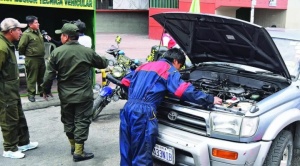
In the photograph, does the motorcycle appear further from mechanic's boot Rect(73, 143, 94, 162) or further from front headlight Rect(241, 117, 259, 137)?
front headlight Rect(241, 117, 259, 137)

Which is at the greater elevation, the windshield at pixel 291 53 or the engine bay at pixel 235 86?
the windshield at pixel 291 53

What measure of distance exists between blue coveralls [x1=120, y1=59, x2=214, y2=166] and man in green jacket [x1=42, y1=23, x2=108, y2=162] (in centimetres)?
93

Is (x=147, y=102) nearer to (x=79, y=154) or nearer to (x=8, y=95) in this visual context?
(x=79, y=154)

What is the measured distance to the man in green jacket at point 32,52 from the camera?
690 cm

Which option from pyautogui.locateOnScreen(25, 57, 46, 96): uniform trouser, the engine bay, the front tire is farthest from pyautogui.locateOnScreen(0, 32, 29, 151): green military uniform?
the front tire

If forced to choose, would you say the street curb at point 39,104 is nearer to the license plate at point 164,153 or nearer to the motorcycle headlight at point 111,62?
the motorcycle headlight at point 111,62

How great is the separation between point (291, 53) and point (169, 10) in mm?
15021

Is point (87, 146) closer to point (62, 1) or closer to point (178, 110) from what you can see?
point (178, 110)

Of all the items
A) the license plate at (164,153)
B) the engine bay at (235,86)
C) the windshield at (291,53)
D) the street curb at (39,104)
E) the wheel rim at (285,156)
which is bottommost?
the street curb at (39,104)

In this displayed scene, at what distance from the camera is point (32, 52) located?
7035mm

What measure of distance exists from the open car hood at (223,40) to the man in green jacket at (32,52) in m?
3.42

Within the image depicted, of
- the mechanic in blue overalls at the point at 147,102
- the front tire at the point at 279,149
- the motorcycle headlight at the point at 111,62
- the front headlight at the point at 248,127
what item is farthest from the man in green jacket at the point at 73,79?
the front tire at the point at 279,149

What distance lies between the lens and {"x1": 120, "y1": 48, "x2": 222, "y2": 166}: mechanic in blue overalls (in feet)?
11.4

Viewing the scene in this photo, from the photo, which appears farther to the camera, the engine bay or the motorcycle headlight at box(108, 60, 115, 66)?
the motorcycle headlight at box(108, 60, 115, 66)
